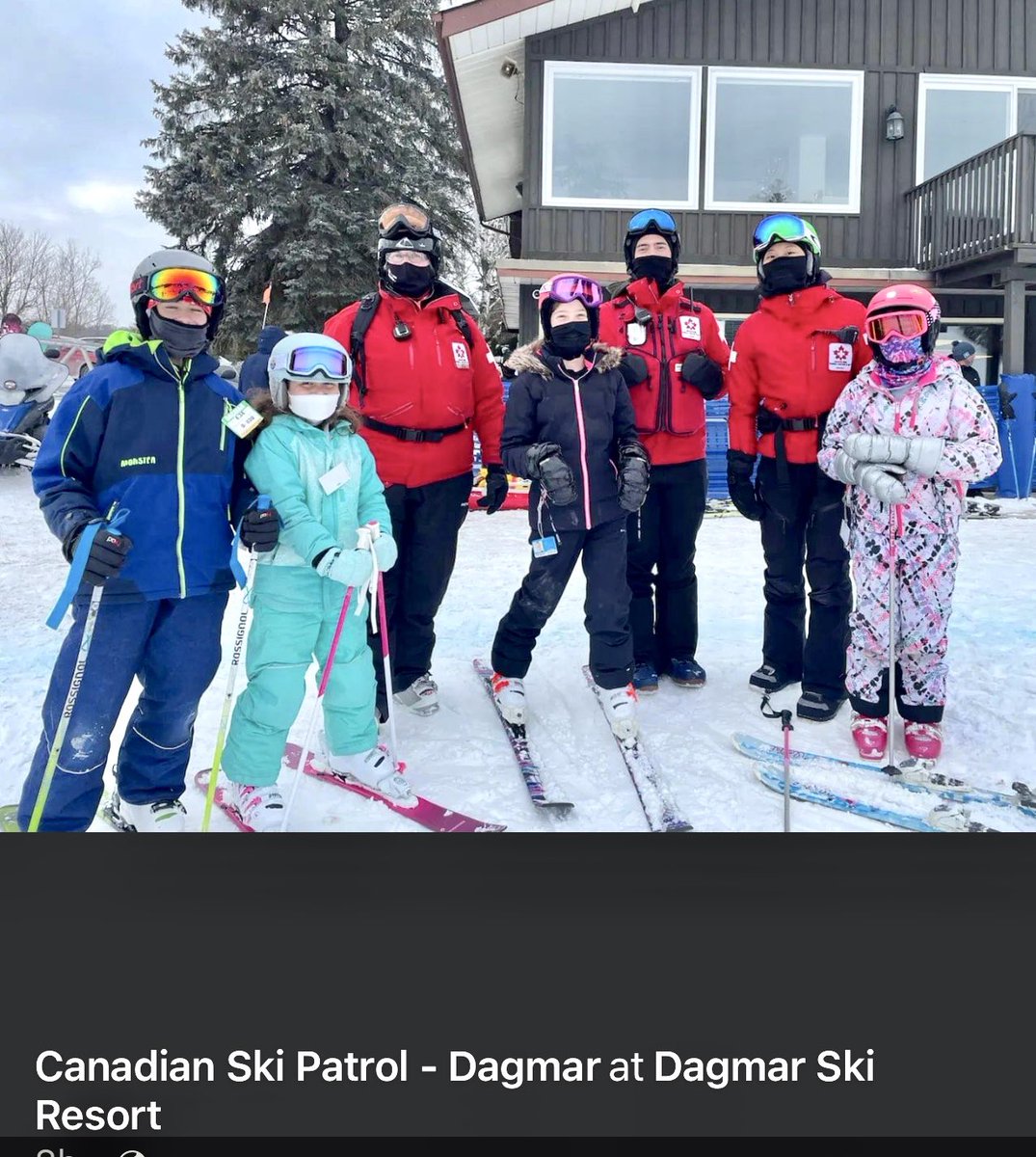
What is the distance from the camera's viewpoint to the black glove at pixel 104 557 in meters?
2.38

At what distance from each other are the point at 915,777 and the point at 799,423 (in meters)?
1.38

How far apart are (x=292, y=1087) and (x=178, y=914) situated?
54 centimetres

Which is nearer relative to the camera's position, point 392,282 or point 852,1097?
point 852,1097

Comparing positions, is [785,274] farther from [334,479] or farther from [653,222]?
[334,479]

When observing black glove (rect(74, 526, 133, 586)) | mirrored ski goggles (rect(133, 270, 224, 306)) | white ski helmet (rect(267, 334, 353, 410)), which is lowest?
black glove (rect(74, 526, 133, 586))

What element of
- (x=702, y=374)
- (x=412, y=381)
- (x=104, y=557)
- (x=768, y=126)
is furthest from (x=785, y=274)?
(x=768, y=126)

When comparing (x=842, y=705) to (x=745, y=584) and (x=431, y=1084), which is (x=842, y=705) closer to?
(x=745, y=584)

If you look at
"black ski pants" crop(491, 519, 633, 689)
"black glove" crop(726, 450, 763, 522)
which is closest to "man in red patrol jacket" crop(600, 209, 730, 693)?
"black glove" crop(726, 450, 763, 522)

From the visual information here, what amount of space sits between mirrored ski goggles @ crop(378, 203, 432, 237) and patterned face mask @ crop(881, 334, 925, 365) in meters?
1.70

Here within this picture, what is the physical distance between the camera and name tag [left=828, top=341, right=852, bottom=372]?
3703 mm

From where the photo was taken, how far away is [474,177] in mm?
14133

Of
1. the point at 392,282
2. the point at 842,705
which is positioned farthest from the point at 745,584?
the point at 392,282

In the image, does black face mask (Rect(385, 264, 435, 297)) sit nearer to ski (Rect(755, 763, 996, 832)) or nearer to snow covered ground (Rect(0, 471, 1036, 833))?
snow covered ground (Rect(0, 471, 1036, 833))

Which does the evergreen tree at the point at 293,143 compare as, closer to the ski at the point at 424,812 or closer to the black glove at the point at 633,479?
the black glove at the point at 633,479
